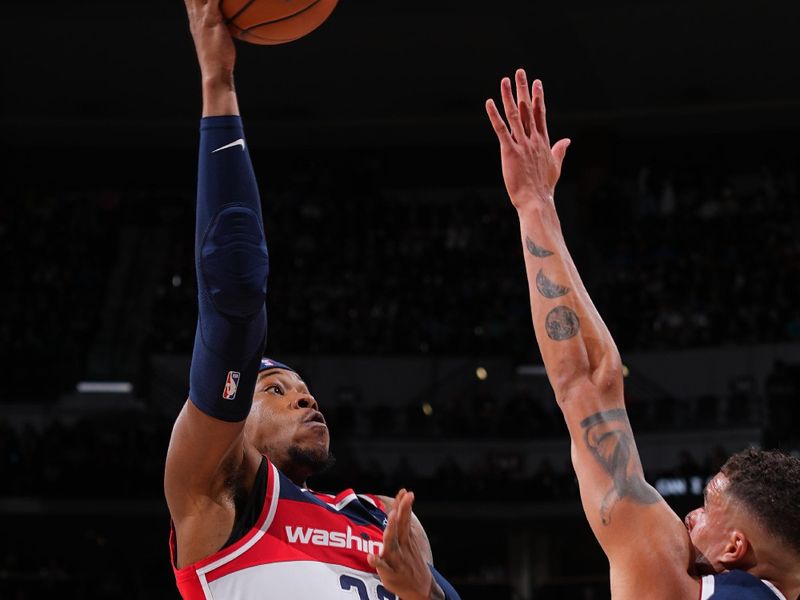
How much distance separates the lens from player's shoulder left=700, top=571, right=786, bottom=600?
2.19 metres

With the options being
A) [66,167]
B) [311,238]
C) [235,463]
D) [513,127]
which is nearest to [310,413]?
[235,463]

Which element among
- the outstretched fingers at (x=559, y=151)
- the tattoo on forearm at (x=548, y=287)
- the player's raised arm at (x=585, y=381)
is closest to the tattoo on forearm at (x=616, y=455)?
the player's raised arm at (x=585, y=381)

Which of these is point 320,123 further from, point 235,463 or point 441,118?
point 235,463

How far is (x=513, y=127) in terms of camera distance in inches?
107

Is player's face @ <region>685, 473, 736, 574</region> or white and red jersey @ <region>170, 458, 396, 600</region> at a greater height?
player's face @ <region>685, 473, 736, 574</region>

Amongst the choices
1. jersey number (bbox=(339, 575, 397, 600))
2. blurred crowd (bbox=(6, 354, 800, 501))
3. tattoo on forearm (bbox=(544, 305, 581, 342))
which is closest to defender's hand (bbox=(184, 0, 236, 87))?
tattoo on forearm (bbox=(544, 305, 581, 342))

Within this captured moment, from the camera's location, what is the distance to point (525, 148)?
2.71m

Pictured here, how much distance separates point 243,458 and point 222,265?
0.68m

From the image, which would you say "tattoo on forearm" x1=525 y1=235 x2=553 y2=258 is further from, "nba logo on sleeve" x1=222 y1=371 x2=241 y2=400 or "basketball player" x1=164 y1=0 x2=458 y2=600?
"nba logo on sleeve" x1=222 y1=371 x2=241 y2=400

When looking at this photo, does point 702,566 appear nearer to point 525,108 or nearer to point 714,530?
point 714,530

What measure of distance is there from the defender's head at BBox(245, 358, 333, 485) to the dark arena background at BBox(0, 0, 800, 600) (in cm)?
902

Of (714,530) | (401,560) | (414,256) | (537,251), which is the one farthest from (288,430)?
(414,256)

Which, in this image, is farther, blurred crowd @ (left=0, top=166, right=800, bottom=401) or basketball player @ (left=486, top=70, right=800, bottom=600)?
blurred crowd @ (left=0, top=166, right=800, bottom=401)

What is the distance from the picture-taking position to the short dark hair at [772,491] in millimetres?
2275
